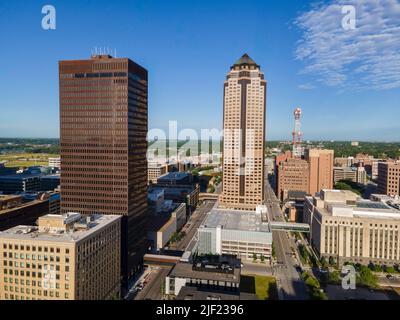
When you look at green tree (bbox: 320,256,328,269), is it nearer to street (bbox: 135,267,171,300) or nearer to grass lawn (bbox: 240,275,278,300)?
grass lawn (bbox: 240,275,278,300)

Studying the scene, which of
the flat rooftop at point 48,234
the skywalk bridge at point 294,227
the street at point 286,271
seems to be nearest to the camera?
the flat rooftop at point 48,234

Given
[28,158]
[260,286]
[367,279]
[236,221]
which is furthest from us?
[28,158]

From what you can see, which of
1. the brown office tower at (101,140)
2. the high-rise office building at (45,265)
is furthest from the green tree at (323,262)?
the high-rise office building at (45,265)

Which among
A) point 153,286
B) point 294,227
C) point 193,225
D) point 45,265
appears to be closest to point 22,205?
point 153,286

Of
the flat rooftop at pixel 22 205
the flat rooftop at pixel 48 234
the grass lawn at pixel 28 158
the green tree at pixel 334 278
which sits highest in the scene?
the grass lawn at pixel 28 158

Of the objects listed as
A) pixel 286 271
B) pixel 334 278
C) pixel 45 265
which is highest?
pixel 45 265

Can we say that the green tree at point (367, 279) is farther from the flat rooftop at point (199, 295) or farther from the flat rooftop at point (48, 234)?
the flat rooftop at point (48, 234)

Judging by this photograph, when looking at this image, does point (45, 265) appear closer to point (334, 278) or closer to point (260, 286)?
point (260, 286)
